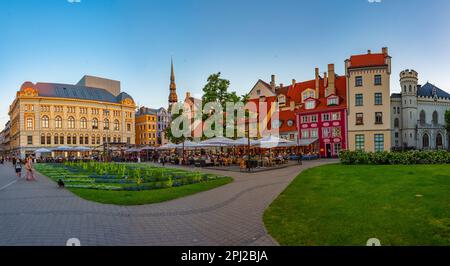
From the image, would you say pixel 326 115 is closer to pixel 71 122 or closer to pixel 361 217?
pixel 361 217

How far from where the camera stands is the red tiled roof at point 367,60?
41.8 metres

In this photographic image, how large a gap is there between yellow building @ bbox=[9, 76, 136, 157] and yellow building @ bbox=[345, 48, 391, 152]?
54406 mm

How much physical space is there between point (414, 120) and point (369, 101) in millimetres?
23005

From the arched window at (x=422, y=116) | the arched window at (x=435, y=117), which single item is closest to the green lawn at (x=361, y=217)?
the arched window at (x=422, y=116)

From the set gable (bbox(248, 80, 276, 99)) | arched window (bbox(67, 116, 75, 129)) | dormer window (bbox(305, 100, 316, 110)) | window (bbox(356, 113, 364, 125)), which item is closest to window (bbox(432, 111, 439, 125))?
window (bbox(356, 113, 364, 125))

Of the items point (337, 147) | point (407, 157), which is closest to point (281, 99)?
point (337, 147)

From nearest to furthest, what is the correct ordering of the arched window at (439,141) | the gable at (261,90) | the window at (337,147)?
the window at (337,147) → the gable at (261,90) → the arched window at (439,141)

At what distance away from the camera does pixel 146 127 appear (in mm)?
Answer: 103312

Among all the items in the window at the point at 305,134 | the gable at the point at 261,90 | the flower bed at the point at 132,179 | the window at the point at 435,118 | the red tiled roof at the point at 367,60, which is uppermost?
the red tiled roof at the point at 367,60

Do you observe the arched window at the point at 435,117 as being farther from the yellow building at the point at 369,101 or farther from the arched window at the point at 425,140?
the yellow building at the point at 369,101

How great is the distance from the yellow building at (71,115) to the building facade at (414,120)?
67.4 metres

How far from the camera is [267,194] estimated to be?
11414 millimetres
